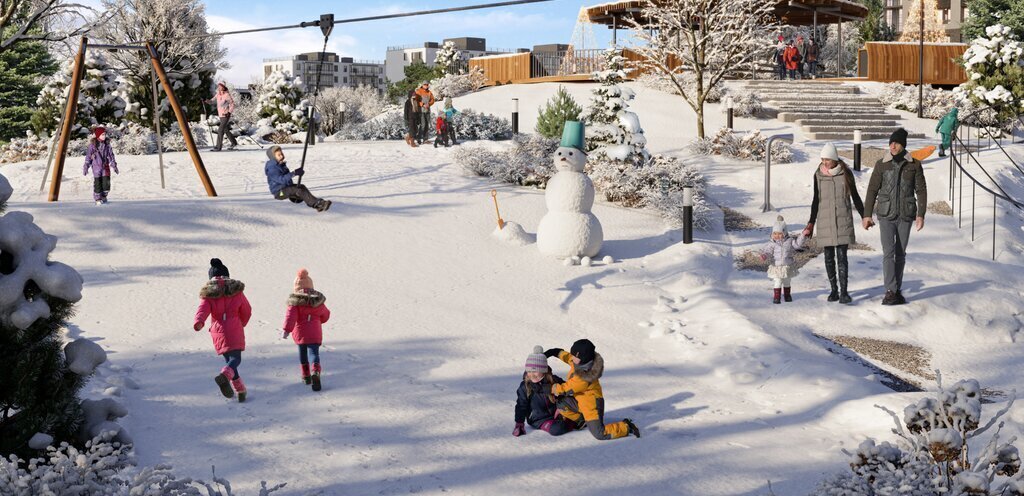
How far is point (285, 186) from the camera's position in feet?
47.4

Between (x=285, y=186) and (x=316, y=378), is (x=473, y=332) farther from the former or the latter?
(x=285, y=186)

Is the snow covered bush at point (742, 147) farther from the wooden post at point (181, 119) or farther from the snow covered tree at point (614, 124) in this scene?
the wooden post at point (181, 119)

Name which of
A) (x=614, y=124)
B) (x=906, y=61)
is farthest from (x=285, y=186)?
(x=906, y=61)

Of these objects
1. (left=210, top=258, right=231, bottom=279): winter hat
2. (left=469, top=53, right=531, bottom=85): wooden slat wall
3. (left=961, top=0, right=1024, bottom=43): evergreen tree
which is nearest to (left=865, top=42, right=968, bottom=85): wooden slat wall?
(left=961, top=0, right=1024, bottom=43): evergreen tree

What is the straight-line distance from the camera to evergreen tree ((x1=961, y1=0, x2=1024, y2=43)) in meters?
38.9

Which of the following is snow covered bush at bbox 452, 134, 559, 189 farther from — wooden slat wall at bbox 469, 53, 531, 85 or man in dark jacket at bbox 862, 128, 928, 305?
wooden slat wall at bbox 469, 53, 531, 85

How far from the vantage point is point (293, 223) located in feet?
45.5

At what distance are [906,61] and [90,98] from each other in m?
27.5

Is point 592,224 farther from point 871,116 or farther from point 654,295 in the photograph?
point 871,116

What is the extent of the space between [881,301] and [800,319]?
1.30 m

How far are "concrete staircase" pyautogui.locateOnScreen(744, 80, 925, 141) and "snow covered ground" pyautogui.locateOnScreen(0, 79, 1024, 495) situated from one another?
403 inches

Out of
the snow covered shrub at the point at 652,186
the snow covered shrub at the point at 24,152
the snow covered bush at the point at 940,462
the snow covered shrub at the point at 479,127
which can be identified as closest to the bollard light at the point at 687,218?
the snow covered shrub at the point at 652,186

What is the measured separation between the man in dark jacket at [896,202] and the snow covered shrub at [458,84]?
2526cm

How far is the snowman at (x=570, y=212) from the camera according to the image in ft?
42.2
